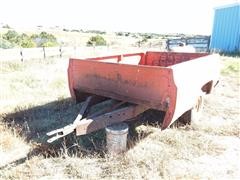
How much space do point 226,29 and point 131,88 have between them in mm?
13992

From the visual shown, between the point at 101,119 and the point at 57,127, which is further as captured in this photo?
the point at 57,127

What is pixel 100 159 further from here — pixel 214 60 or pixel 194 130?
pixel 214 60

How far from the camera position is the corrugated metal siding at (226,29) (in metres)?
15.4

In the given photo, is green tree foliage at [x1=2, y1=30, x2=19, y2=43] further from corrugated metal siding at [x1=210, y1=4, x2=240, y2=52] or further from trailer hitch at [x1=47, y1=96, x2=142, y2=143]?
trailer hitch at [x1=47, y1=96, x2=142, y2=143]

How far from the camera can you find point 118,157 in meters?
3.49

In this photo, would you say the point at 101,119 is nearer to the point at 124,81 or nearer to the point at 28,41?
the point at 124,81

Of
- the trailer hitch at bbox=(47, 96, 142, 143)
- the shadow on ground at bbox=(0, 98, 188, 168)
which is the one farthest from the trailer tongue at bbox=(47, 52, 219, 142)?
the shadow on ground at bbox=(0, 98, 188, 168)

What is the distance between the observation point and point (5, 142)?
12.5ft

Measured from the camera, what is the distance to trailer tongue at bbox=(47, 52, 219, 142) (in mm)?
3371

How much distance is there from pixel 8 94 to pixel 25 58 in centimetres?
762

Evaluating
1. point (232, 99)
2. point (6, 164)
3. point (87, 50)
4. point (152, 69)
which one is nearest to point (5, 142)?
point (6, 164)

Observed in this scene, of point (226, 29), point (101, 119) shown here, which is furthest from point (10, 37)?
point (101, 119)

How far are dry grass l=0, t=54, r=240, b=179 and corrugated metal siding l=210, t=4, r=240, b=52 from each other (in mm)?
11090

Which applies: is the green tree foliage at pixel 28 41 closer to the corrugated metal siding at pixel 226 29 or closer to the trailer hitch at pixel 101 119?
the corrugated metal siding at pixel 226 29
